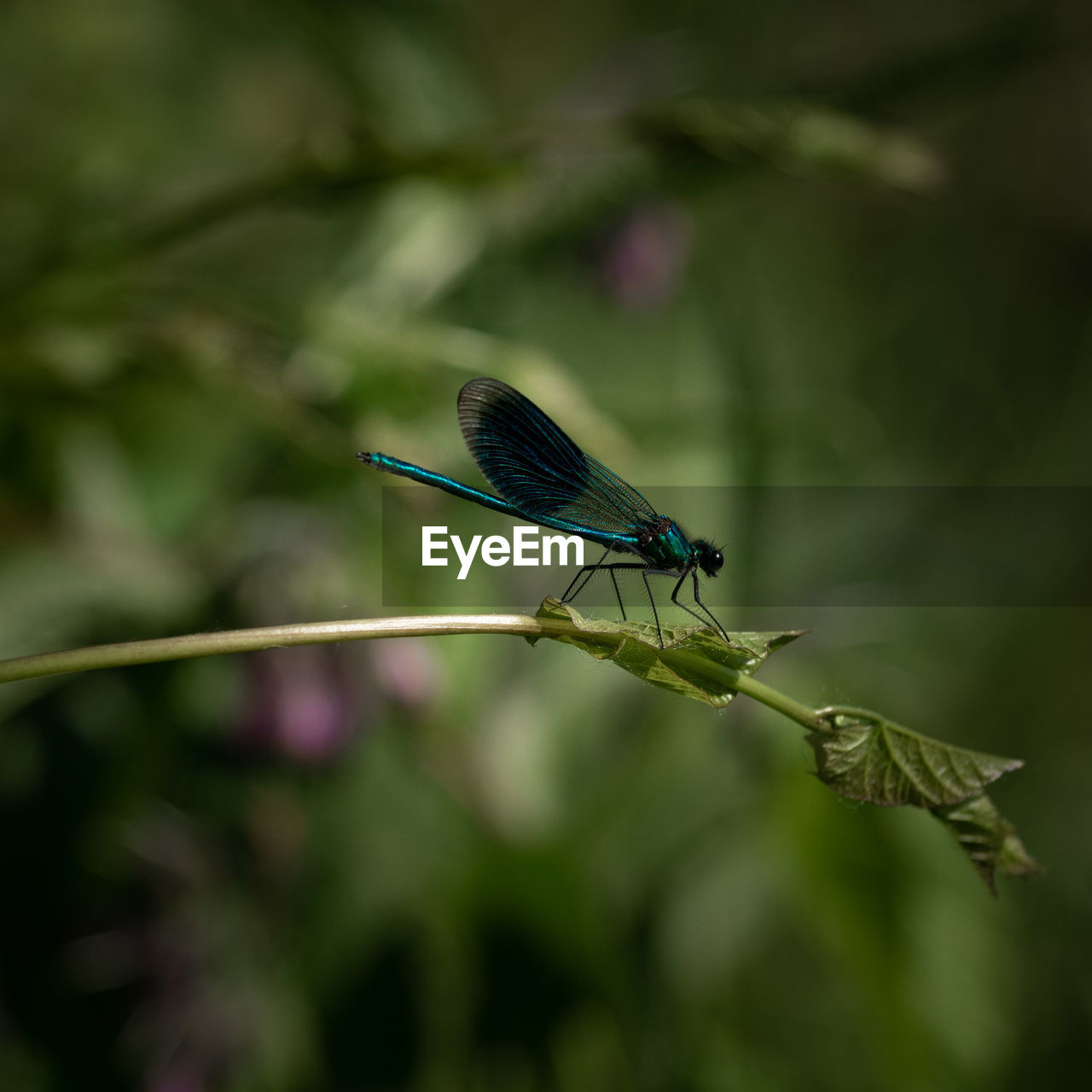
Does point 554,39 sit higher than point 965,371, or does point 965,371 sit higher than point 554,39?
point 554,39

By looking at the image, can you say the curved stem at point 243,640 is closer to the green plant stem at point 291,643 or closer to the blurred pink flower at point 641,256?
the green plant stem at point 291,643

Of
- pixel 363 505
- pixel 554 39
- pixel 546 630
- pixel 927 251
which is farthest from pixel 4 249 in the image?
pixel 927 251

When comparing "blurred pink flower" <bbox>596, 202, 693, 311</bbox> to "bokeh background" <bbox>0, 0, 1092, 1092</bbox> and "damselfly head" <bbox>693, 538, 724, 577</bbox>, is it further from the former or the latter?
"damselfly head" <bbox>693, 538, 724, 577</bbox>

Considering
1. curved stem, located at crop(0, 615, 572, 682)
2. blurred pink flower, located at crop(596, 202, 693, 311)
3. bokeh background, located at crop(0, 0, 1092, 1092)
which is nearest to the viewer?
curved stem, located at crop(0, 615, 572, 682)

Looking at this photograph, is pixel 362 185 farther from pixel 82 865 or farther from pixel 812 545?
pixel 812 545

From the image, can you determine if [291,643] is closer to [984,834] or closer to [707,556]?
[984,834]

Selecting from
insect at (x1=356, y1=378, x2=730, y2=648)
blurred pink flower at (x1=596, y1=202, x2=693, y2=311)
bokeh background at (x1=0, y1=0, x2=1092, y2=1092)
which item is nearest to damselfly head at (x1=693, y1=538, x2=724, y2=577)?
insect at (x1=356, y1=378, x2=730, y2=648)

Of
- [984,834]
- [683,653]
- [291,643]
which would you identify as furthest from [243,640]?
[984,834]
